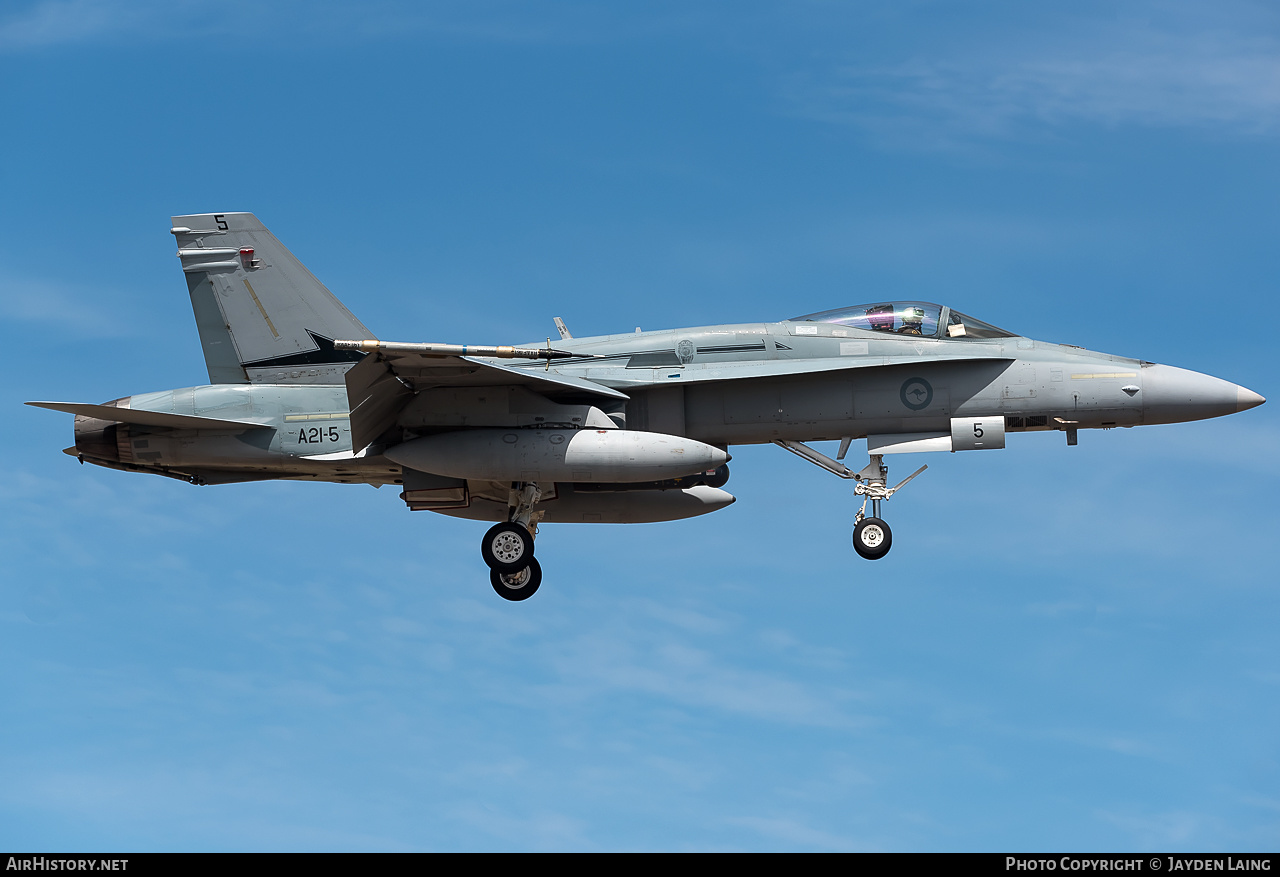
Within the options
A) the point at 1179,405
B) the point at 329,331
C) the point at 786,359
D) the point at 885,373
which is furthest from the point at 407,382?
the point at 1179,405

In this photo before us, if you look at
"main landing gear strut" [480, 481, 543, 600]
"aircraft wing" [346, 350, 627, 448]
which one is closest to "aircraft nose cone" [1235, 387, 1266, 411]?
"aircraft wing" [346, 350, 627, 448]

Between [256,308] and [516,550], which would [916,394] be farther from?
[256,308]

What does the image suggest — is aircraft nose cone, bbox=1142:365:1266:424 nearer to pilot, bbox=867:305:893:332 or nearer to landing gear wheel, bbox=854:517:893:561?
pilot, bbox=867:305:893:332

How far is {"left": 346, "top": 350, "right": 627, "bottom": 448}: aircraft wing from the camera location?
19000 mm

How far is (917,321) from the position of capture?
20.7 meters

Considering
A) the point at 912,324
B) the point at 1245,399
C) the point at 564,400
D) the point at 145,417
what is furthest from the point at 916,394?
the point at 145,417

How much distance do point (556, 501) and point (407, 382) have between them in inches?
148

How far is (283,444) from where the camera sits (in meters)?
20.7

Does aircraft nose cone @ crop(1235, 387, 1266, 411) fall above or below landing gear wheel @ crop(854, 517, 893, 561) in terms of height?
above

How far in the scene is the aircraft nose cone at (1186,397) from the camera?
2003cm

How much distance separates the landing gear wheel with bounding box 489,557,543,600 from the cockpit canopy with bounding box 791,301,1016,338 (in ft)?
17.3

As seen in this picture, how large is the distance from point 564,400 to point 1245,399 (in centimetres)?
952

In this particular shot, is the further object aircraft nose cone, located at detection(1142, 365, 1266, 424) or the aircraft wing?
aircraft nose cone, located at detection(1142, 365, 1266, 424)

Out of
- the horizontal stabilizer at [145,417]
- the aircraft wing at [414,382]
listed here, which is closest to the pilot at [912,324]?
the aircraft wing at [414,382]
